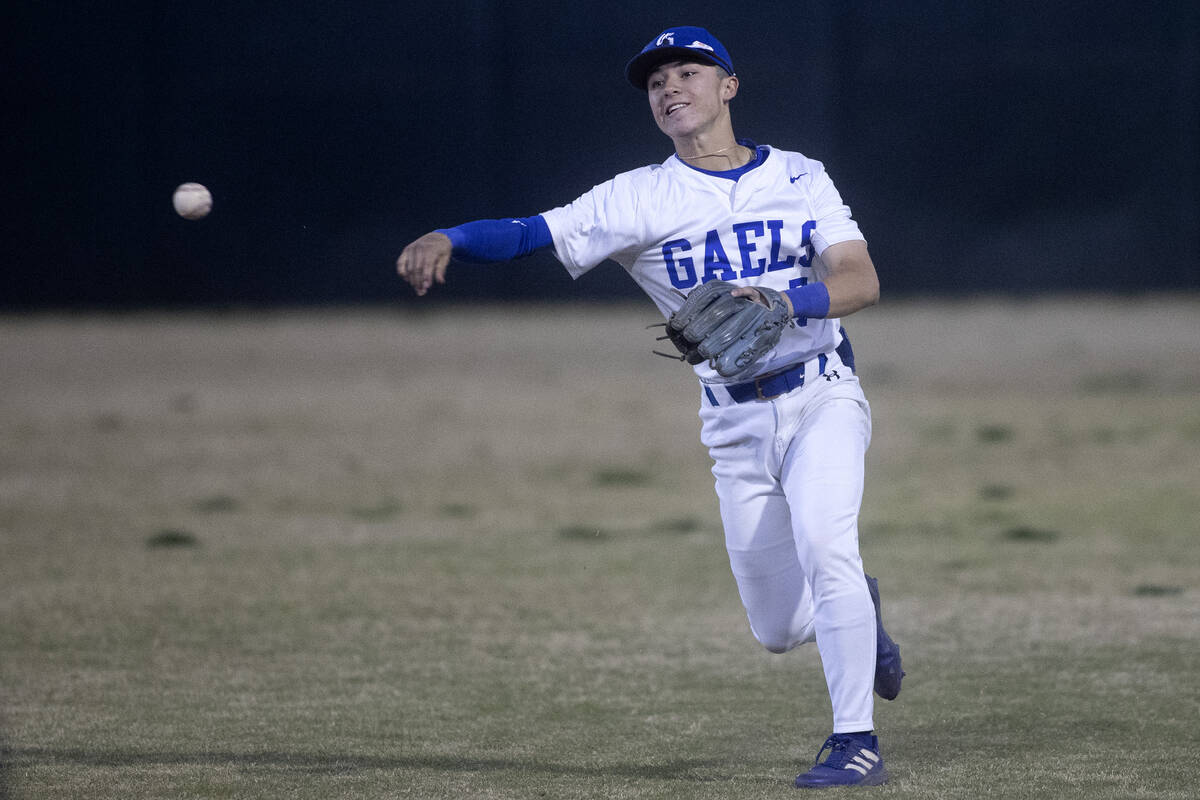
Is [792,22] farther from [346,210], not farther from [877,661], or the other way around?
[877,661]

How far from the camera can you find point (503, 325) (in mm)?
14648

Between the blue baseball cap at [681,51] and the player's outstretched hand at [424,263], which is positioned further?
the blue baseball cap at [681,51]

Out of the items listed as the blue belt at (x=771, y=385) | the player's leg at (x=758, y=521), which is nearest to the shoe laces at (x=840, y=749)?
the player's leg at (x=758, y=521)

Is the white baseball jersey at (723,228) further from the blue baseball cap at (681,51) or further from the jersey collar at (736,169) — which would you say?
the blue baseball cap at (681,51)

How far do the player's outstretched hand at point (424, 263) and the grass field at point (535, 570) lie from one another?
109 cm

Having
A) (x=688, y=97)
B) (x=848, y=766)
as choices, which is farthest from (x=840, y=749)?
(x=688, y=97)

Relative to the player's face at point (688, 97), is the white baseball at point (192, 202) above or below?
below

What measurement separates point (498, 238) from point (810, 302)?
0.72 m

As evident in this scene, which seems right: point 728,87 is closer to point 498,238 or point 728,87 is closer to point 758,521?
point 498,238

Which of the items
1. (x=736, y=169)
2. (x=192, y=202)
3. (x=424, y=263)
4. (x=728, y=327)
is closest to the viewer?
(x=424, y=263)

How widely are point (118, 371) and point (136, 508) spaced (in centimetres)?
482

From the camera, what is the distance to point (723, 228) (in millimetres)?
3793

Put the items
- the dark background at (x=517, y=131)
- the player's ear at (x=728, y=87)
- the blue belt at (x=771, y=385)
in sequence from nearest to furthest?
1. the blue belt at (x=771, y=385)
2. the player's ear at (x=728, y=87)
3. the dark background at (x=517, y=131)

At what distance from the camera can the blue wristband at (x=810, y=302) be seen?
3.49 m
